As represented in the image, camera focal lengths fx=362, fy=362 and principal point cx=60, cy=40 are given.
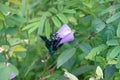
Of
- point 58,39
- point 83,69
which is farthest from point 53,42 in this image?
point 83,69

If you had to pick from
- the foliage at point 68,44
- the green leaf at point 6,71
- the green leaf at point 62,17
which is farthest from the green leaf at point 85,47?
the green leaf at point 6,71

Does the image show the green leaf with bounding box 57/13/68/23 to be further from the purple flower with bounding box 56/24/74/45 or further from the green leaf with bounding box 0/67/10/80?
the green leaf with bounding box 0/67/10/80

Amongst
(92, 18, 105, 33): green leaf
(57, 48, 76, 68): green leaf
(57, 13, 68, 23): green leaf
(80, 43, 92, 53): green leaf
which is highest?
(57, 13, 68, 23): green leaf

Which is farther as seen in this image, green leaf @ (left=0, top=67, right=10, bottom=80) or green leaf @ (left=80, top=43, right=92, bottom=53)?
green leaf @ (left=80, top=43, right=92, bottom=53)

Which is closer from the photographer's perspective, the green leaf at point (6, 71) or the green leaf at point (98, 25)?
the green leaf at point (6, 71)

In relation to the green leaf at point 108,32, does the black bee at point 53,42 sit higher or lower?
lower

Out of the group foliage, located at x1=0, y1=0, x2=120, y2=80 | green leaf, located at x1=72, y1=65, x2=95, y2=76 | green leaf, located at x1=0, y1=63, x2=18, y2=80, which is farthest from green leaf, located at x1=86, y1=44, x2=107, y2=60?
green leaf, located at x1=0, y1=63, x2=18, y2=80

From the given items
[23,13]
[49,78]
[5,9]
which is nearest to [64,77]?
[49,78]

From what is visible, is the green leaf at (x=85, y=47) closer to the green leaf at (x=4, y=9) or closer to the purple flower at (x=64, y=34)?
the purple flower at (x=64, y=34)

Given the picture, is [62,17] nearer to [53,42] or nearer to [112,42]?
[53,42]
